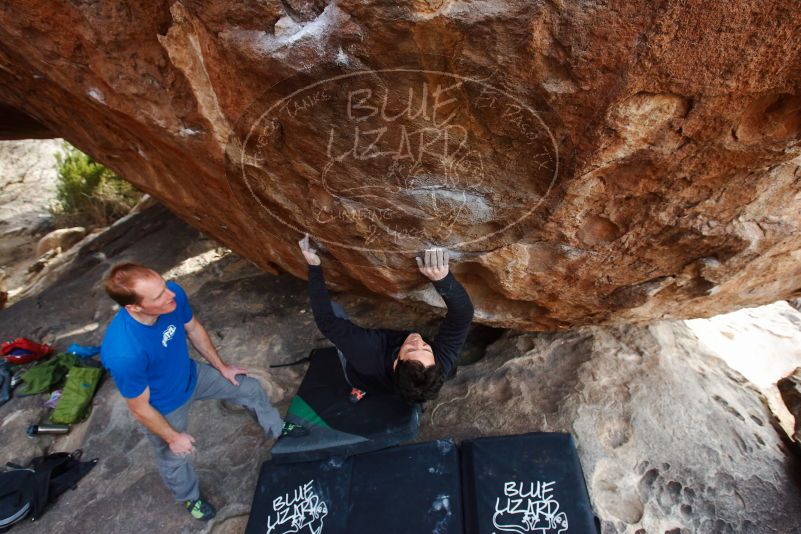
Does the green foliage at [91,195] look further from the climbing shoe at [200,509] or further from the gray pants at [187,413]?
the climbing shoe at [200,509]

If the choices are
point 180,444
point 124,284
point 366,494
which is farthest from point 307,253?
point 366,494

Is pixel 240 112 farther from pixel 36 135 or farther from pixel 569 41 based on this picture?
pixel 36 135

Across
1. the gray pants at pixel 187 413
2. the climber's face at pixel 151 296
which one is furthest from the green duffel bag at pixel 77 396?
the climber's face at pixel 151 296

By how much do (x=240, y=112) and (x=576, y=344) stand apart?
2183 millimetres

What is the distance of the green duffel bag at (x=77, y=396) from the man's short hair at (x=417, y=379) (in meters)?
Answer: 2.21

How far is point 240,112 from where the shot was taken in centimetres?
177

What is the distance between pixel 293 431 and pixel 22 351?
2.48 metres

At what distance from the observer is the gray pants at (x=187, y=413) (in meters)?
2.22

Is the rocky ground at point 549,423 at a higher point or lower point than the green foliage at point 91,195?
lower

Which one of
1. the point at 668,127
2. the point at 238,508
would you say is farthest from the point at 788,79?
the point at 238,508

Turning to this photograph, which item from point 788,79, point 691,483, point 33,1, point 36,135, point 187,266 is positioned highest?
point 36,135

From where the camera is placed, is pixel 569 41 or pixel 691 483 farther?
pixel 691 483

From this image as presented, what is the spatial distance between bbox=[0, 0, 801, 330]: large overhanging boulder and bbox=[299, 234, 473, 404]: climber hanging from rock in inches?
4.5

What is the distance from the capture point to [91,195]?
6.40 meters
